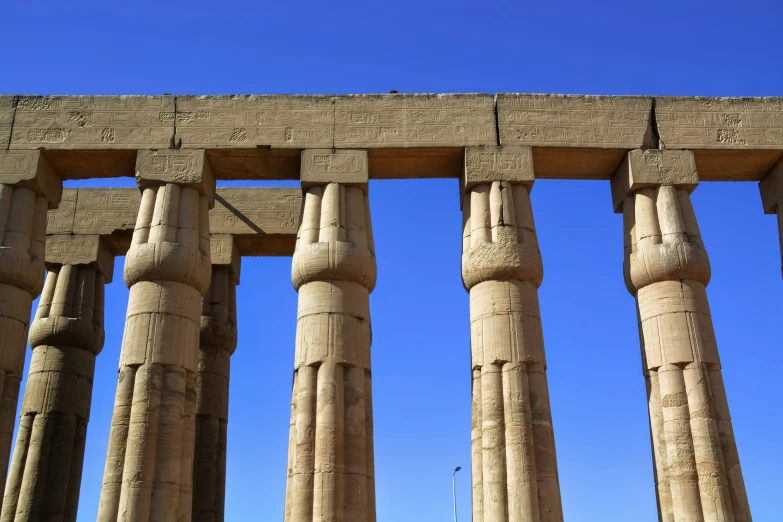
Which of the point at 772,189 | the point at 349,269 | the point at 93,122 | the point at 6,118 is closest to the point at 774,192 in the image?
the point at 772,189

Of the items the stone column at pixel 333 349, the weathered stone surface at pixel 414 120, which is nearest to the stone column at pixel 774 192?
the weathered stone surface at pixel 414 120

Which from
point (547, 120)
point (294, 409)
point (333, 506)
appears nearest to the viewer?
point (333, 506)

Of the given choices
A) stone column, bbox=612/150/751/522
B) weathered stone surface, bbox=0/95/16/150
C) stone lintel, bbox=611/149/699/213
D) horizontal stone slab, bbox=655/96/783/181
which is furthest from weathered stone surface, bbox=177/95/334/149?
horizontal stone slab, bbox=655/96/783/181

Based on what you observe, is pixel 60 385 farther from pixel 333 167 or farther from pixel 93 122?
pixel 333 167

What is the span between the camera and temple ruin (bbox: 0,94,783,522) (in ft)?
49.2

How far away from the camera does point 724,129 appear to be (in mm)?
17984

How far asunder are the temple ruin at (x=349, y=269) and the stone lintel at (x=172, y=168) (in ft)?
0.13

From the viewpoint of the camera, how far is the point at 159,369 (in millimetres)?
15594

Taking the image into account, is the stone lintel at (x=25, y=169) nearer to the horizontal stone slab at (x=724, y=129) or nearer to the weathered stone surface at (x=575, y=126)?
the weathered stone surface at (x=575, y=126)

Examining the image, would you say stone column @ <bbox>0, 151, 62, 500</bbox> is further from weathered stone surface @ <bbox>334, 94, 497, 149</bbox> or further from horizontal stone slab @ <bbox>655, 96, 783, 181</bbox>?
horizontal stone slab @ <bbox>655, 96, 783, 181</bbox>

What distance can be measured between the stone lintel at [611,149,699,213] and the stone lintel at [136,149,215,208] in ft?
26.4

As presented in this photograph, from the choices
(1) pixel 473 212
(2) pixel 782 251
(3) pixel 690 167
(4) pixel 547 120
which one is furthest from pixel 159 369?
(2) pixel 782 251

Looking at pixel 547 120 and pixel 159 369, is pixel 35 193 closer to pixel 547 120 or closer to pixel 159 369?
pixel 159 369

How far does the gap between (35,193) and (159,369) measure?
472 cm
